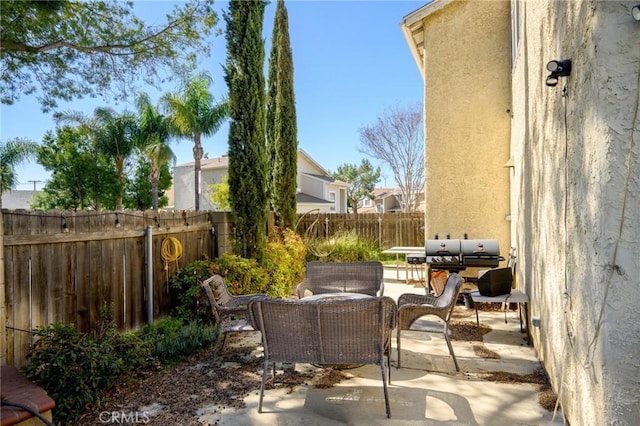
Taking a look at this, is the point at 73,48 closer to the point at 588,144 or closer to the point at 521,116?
the point at 588,144

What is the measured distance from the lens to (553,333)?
11.9 ft

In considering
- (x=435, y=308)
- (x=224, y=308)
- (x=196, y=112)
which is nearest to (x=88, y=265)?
(x=224, y=308)

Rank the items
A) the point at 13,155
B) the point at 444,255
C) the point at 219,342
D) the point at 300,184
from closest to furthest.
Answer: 1. the point at 219,342
2. the point at 444,255
3. the point at 13,155
4. the point at 300,184

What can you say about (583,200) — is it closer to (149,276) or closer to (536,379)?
(536,379)

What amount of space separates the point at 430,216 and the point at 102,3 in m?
6.65

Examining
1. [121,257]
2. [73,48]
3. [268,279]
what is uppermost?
[73,48]

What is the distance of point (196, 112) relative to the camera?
19.8 metres

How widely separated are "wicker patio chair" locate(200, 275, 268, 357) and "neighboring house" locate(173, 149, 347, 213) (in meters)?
19.6

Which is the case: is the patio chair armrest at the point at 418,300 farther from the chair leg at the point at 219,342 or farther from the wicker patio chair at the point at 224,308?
the chair leg at the point at 219,342

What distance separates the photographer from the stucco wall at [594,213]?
2.15 meters

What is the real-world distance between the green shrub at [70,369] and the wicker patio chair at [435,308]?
2.90 m

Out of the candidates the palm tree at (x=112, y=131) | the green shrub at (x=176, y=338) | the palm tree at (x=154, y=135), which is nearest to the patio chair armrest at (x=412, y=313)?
the green shrub at (x=176, y=338)

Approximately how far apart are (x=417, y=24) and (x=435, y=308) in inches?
255

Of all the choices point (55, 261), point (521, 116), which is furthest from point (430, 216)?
point (55, 261)
